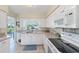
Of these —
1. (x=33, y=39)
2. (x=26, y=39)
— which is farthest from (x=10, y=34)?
(x=33, y=39)

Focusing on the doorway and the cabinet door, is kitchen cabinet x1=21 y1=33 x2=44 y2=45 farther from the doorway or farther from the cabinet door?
the doorway

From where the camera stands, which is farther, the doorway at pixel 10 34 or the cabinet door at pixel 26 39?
the cabinet door at pixel 26 39

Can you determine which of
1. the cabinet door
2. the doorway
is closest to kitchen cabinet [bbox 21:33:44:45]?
the cabinet door

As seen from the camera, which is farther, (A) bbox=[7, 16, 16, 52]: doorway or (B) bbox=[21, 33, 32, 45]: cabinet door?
(B) bbox=[21, 33, 32, 45]: cabinet door

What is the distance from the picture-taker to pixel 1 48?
2785 millimetres

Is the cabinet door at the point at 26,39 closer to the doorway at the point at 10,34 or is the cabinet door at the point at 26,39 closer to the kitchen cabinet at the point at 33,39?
the kitchen cabinet at the point at 33,39

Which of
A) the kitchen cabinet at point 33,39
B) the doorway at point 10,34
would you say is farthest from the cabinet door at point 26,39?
the doorway at point 10,34

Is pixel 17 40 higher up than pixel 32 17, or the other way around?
pixel 32 17

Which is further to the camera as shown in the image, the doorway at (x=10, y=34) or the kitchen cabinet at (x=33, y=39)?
the kitchen cabinet at (x=33, y=39)

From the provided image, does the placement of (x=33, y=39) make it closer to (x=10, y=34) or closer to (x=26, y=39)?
(x=26, y=39)
